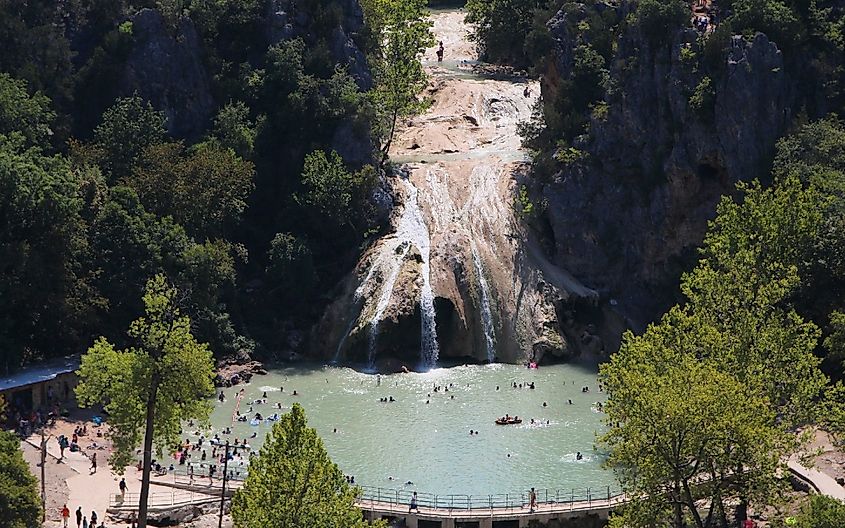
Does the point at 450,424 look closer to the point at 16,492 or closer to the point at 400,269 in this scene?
the point at 400,269

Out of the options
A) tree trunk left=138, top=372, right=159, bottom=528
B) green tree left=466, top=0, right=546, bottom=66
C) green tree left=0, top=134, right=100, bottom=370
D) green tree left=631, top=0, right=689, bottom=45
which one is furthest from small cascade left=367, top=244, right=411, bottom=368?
green tree left=466, top=0, right=546, bottom=66

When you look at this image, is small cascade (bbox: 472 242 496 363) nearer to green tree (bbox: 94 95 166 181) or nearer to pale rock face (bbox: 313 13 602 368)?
pale rock face (bbox: 313 13 602 368)

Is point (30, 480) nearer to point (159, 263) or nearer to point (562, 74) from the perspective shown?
point (159, 263)

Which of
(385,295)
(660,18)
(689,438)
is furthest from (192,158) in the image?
(689,438)

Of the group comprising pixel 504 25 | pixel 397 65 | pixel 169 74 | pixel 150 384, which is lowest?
pixel 150 384

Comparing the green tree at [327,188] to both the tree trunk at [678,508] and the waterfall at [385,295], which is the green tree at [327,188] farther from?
the tree trunk at [678,508]

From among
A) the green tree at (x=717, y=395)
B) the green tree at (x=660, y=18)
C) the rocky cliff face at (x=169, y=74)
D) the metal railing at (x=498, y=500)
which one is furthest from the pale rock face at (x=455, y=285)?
the metal railing at (x=498, y=500)
